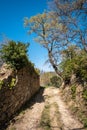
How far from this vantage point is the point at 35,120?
39.0 feet

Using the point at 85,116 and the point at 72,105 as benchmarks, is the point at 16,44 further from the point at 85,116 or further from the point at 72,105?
the point at 85,116

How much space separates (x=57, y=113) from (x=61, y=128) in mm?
2791

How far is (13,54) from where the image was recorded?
14133 millimetres

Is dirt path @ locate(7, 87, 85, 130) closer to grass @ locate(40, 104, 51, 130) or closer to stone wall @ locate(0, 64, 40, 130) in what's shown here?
grass @ locate(40, 104, 51, 130)

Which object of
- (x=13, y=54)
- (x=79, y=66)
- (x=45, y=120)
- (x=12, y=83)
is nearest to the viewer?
(x=45, y=120)

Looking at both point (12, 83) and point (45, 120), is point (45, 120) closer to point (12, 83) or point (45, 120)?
point (45, 120)

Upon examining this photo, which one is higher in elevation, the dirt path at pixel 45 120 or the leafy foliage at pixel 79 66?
the leafy foliage at pixel 79 66

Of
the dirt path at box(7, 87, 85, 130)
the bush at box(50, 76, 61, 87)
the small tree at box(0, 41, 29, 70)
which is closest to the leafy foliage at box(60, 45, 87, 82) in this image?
the dirt path at box(7, 87, 85, 130)

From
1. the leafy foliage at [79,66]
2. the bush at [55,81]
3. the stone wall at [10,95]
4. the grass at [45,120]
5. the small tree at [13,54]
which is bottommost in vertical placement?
the bush at [55,81]

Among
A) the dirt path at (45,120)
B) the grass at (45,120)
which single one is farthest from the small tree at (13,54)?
the grass at (45,120)

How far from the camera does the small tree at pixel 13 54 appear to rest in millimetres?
14062

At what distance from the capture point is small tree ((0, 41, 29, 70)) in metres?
14.1

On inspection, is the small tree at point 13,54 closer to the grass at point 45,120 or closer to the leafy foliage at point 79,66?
the grass at point 45,120

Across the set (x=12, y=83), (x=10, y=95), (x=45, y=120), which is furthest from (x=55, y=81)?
(x=45, y=120)
